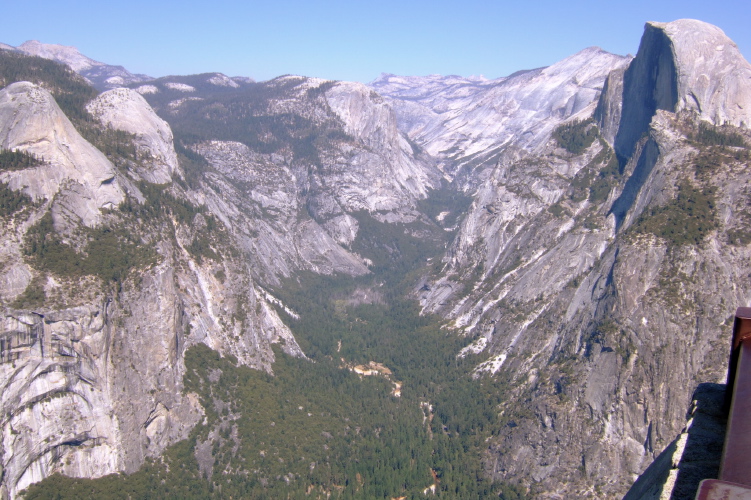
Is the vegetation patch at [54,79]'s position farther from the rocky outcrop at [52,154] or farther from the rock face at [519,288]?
the rocky outcrop at [52,154]

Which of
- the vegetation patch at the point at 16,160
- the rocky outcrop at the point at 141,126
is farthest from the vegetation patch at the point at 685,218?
the vegetation patch at the point at 16,160

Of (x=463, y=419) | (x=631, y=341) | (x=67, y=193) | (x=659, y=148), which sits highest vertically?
(x=659, y=148)

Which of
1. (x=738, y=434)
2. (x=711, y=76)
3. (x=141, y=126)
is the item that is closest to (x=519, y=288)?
(x=711, y=76)

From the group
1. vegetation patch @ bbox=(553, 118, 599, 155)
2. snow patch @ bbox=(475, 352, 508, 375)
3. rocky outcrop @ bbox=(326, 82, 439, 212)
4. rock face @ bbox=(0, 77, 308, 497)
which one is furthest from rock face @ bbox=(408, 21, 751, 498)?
rocky outcrop @ bbox=(326, 82, 439, 212)

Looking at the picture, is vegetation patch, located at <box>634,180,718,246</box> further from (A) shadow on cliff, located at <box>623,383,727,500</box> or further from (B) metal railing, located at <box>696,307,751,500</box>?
(B) metal railing, located at <box>696,307,751,500</box>

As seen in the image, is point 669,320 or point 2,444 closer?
point 2,444

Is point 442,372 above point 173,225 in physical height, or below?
below

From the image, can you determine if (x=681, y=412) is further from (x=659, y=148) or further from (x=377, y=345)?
(x=377, y=345)

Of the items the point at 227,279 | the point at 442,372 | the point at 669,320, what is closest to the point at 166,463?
the point at 227,279

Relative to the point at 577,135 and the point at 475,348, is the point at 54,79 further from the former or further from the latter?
the point at 577,135
